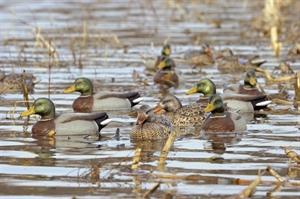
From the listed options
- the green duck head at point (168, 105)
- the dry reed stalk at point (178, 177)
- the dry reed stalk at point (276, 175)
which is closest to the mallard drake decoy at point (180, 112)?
the green duck head at point (168, 105)

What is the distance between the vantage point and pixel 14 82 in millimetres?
20188

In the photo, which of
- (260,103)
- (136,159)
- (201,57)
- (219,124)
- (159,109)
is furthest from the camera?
(201,57)

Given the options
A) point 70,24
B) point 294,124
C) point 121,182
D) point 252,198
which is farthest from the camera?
point 70,24

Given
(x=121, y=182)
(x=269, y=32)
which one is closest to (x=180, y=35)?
(x=269, y=32)

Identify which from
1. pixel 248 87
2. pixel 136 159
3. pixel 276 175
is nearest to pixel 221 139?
pixel 136 159

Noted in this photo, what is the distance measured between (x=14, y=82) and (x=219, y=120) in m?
5.32

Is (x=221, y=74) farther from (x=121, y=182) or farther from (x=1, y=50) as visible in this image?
(x=121, y=182)

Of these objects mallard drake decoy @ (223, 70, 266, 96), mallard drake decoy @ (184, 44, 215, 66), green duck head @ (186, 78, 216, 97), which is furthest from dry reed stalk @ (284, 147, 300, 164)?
mallard drake decoy @ (184, 44, 215, 66)

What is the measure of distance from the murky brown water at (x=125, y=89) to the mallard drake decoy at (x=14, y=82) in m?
0.18

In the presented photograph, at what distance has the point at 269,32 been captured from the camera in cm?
2927

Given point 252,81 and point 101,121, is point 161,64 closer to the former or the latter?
point 252,81

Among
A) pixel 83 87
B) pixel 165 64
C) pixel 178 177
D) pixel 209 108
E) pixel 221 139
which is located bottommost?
pixel 221 139

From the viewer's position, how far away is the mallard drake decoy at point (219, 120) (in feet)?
52.6

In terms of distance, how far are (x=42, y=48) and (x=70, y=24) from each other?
210 inches
